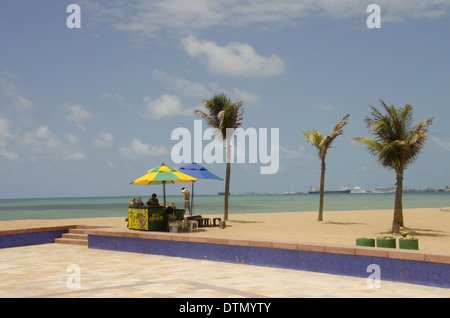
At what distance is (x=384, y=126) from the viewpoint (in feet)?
68.8

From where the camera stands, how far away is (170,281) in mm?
9094

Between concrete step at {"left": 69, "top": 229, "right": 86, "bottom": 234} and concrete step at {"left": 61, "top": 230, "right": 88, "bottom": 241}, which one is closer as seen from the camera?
concrete step at {"left": 61, "top": 230, "right": 88, "bottom": 241}

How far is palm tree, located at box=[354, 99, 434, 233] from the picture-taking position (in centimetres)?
2066

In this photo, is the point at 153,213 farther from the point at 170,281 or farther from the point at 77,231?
the point at 170,281

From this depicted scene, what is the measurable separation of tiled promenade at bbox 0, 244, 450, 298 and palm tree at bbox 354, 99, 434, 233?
12.0m

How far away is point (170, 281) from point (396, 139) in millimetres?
14867

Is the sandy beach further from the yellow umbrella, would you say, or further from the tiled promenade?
the tiled promenade

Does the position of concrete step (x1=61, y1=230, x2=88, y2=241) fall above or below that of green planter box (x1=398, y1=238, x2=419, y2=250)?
below

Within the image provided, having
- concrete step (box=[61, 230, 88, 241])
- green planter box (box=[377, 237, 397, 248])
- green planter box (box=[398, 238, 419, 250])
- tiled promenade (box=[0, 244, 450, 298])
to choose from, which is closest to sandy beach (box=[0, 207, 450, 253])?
concrete step (box=[61, 230, 88, 241])

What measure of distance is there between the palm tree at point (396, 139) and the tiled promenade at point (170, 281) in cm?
1200

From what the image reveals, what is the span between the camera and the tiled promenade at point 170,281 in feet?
26.2

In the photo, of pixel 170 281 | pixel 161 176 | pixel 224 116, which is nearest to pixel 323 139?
pixel 224 116
